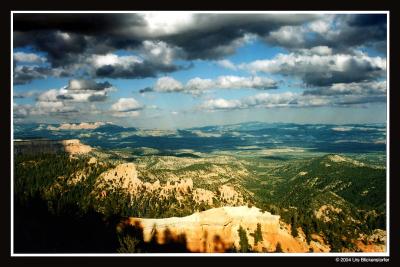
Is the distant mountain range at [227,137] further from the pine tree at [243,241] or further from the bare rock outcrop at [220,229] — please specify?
the pine tree at [243,241]

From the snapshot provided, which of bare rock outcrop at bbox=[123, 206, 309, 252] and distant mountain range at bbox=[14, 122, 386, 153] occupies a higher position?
distant mountain range at bbox=[14, 122, 386, 153]

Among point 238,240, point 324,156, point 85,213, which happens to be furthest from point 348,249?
point 324,156

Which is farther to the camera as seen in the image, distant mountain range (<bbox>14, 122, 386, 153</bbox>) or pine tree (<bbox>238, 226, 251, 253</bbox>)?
distant mountain range (<bbox>14, 122, 386, 153</bbox>)

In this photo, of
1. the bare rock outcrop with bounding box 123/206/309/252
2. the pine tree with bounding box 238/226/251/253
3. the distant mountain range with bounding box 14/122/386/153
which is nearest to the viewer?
the pine tree with bounding box 238/226/251/253

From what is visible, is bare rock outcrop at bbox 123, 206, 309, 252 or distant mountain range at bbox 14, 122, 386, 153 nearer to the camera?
bare rock outcrop at bbox 123, 206, 309, 252

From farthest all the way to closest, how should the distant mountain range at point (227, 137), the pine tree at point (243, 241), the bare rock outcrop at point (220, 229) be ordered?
the distant mountain range at point (227, 137) → the bare rock outcrop at point (220, 229) → the pine tree at point (243, 241)

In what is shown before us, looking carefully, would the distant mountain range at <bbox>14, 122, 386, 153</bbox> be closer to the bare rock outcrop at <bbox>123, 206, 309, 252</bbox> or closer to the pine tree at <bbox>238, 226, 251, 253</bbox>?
the bare rock outcrop at <bbox>123, 206, 309, 252</bbox>

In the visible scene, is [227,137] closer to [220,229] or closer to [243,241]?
[220,229]

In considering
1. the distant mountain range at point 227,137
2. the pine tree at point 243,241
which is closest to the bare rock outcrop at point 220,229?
the pine tree at point 243,241

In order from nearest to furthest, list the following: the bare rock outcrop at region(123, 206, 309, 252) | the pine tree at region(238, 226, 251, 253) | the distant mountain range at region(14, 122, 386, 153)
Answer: the pine tree at region(238, 226, 251, 253) < the bare rock outcrop at region(123, 206, 309, 252) < the distant mountain range at region(14, 122, 386, 153)

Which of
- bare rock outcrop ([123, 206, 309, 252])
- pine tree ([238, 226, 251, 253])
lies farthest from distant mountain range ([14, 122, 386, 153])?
pine tree ([238, 226, 251, 253])

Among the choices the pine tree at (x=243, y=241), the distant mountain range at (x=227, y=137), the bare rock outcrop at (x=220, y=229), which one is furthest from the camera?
the distant mountain range at (x=227, y=137)
